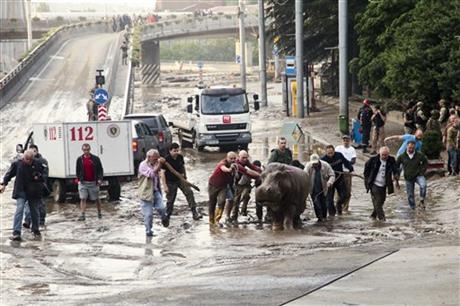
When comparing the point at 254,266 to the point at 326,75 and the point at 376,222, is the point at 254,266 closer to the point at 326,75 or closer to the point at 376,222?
the point at 376,222

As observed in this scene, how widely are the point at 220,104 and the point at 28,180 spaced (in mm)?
20356

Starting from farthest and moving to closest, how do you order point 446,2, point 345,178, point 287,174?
point 446,2 → point 345,178 → point 287,174

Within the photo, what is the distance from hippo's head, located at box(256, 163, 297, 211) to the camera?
20.9m

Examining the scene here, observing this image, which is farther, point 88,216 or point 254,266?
point 88,216

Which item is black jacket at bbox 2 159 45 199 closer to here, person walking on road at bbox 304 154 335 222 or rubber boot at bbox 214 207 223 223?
rubber boot at bbox 214 207 223 223

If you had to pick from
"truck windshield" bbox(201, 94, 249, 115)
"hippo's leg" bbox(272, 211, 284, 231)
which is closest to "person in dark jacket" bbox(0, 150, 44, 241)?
"hippo's leg" bbox(272, 211, 284, 231)

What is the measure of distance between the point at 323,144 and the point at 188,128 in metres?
5.42

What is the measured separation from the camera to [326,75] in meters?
71.8

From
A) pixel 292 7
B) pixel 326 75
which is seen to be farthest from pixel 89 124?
pixel 326 75

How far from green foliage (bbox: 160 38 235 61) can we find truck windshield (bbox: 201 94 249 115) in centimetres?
14264

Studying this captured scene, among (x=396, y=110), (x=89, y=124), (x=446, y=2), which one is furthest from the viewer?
(x=396, y=110)

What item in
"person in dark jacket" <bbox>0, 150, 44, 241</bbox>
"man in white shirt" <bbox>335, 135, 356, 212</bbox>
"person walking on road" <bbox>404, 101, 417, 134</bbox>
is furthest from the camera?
"person walking on road" <bbox>404, 101, 417, 134</bbox>

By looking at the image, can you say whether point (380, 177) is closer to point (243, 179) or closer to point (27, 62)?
point (243, 179)

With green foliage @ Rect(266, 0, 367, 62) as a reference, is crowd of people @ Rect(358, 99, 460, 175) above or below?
below
